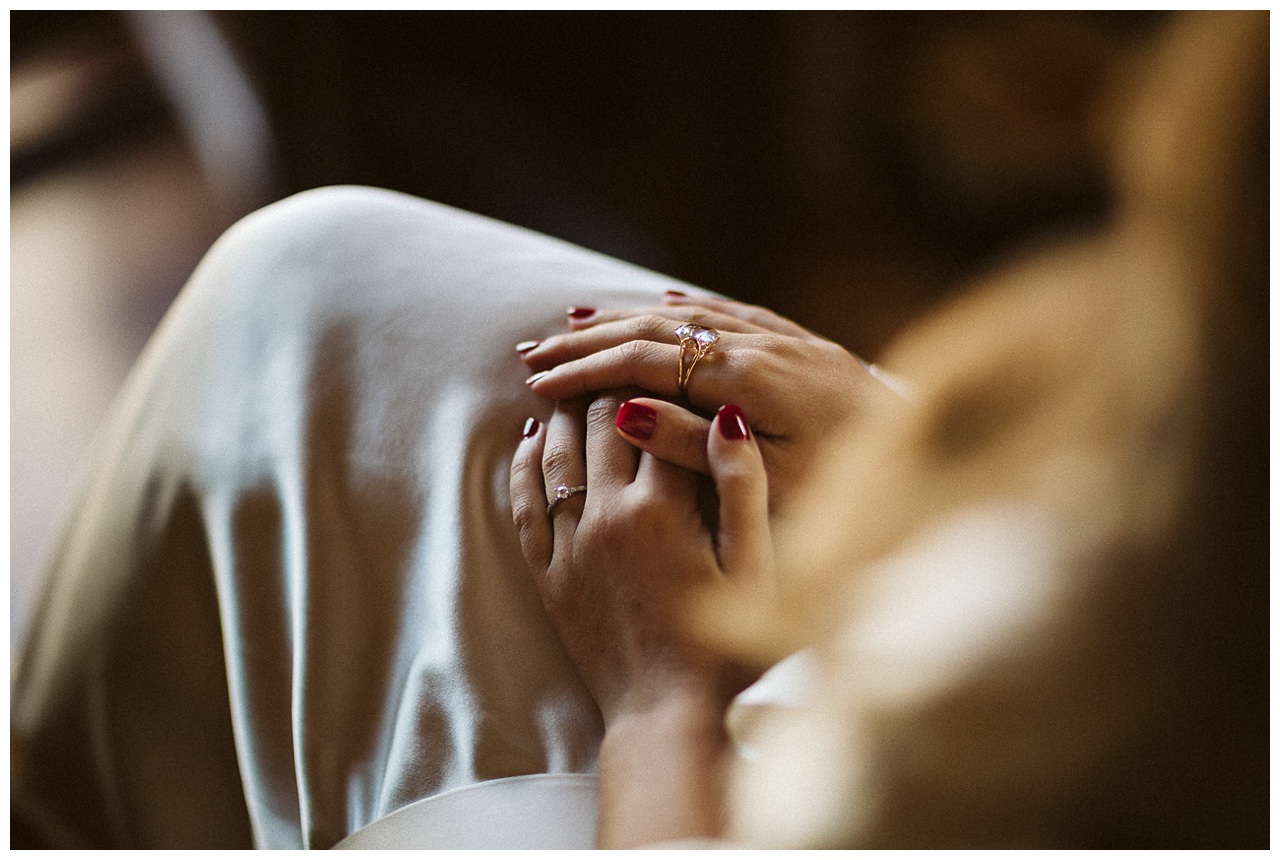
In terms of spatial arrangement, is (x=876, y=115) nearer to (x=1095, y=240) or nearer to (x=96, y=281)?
(x=1095, y=240)

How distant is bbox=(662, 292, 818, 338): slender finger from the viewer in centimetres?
67

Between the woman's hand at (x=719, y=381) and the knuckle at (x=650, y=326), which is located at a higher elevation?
the knuckle at (x=650, y=326)

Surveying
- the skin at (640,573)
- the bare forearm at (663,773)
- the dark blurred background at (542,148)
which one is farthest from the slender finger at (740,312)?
the dark blurred background at (542,148)

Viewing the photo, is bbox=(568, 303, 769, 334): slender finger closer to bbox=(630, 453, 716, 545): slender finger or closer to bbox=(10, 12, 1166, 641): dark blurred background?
bbox=(630, 453, 716, 545): slender finger

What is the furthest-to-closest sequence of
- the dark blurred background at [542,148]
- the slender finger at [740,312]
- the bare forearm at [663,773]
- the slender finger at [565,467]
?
the dark blurred background at [542,148] → the slender finger at [740,312] → the slender finger at [565,467] → the bare forearm at [663,773]

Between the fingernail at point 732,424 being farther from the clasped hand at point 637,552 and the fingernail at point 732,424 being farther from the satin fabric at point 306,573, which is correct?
the satin fabric at point 306,573

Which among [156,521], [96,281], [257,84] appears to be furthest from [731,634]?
[257,84]

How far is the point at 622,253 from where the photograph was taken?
1.47 m

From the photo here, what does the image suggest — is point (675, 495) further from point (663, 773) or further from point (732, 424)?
point (663, 773)

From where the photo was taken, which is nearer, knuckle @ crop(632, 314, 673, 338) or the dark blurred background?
knuckle @ crop(632, 314, 673, 338)

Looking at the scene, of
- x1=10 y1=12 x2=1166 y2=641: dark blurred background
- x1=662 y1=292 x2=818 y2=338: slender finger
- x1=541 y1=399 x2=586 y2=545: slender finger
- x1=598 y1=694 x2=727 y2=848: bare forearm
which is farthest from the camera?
x1=10 y1=12 x2=1166 y2=641: dark blurred background

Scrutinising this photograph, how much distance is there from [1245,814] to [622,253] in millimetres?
1241

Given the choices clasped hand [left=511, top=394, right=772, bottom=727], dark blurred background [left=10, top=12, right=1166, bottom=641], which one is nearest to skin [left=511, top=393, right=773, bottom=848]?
clasped hand [left=511, top=394, right=772, bottom=727]

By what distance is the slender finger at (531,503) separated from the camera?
56cm
